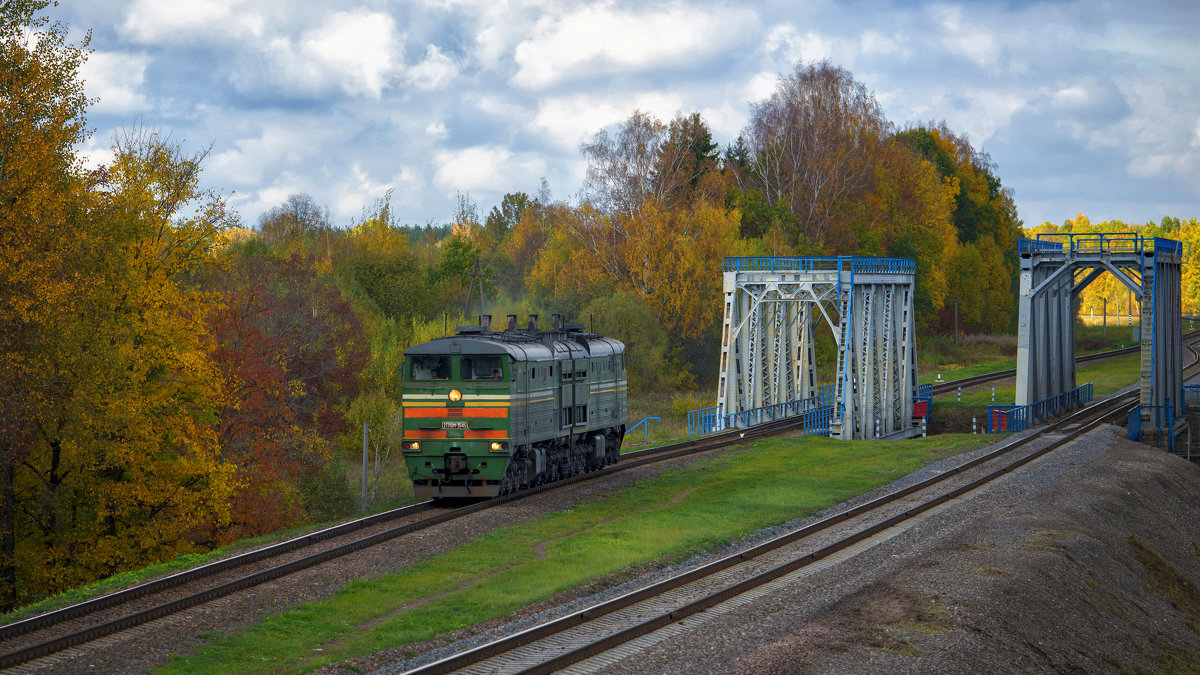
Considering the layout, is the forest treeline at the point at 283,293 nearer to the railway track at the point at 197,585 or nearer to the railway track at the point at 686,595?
the railway track at the point at 197,585

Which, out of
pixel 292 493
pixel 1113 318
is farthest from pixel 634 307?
pixel 1113 318

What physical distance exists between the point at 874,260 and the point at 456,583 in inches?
1302

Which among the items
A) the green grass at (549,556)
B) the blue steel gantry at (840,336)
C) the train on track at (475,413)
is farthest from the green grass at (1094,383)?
the train on track at (475,413)

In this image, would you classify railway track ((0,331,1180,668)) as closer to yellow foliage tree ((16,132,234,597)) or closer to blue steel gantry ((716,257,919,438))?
yellow foliage tree ((16,132,234,597))

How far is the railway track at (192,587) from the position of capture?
47.1 ft

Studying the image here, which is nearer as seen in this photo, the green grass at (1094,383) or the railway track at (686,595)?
the railway track at (686,595)

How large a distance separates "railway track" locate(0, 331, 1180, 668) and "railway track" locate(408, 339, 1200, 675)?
4886mm

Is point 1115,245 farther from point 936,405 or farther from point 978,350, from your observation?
point 978,350

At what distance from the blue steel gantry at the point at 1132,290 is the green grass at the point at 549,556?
16222 mm

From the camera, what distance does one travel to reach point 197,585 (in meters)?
17.4

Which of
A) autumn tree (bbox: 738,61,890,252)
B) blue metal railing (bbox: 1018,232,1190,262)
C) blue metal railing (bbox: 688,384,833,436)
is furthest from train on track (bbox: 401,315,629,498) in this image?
autumn tree (bbox: 738,61,890,252)

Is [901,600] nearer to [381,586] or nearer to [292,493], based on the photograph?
[381,586]

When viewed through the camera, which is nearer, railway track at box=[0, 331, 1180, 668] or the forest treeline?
railway track at box=[0, 331, 1180, 668]

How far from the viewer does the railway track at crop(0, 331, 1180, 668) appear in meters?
14.4
